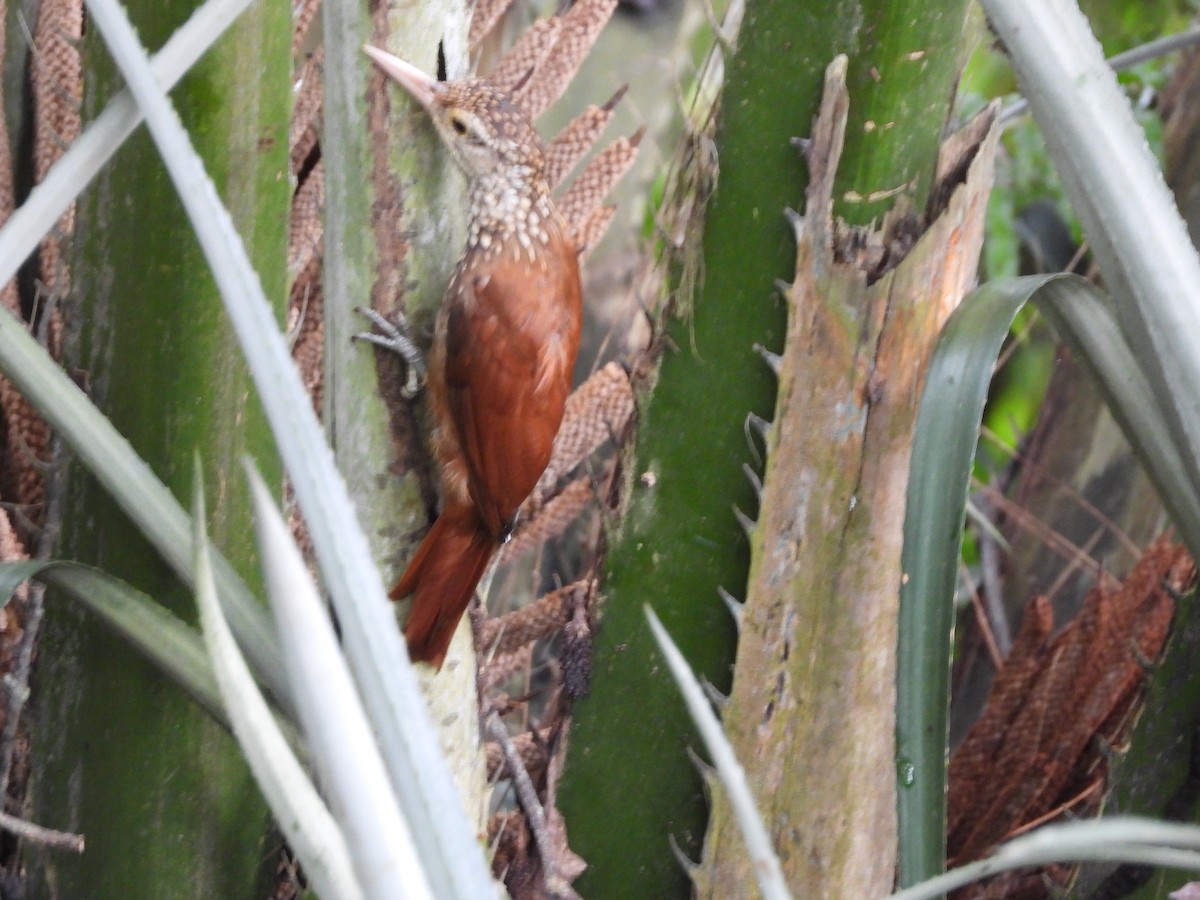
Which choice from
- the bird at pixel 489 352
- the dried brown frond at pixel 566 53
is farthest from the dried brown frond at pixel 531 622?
the dried brown frond at pixel 566 53

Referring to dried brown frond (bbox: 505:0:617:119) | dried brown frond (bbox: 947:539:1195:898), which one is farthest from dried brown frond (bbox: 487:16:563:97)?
dried brown frond (bbox: 947:539:1195:898)

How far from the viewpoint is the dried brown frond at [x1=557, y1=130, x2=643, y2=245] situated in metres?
0.99

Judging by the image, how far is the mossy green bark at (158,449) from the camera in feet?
2.10

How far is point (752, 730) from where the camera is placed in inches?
26.3

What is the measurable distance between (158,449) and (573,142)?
19.3 inches

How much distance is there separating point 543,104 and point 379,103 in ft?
1.48

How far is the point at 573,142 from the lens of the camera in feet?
3.32

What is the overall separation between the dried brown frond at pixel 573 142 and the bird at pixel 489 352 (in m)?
0.10

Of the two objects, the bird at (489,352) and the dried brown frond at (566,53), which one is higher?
the dried brown frond at (566,53)

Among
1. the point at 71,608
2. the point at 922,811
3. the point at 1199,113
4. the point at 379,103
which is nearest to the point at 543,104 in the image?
the point at 379,103

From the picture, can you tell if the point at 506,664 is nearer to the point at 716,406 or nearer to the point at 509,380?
the point at 509,380

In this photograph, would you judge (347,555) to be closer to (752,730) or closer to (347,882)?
(347,882)

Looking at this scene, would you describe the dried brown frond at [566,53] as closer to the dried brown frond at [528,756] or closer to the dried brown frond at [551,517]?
the dried brown frond at [551,517]

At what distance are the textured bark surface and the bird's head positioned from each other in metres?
0.20
